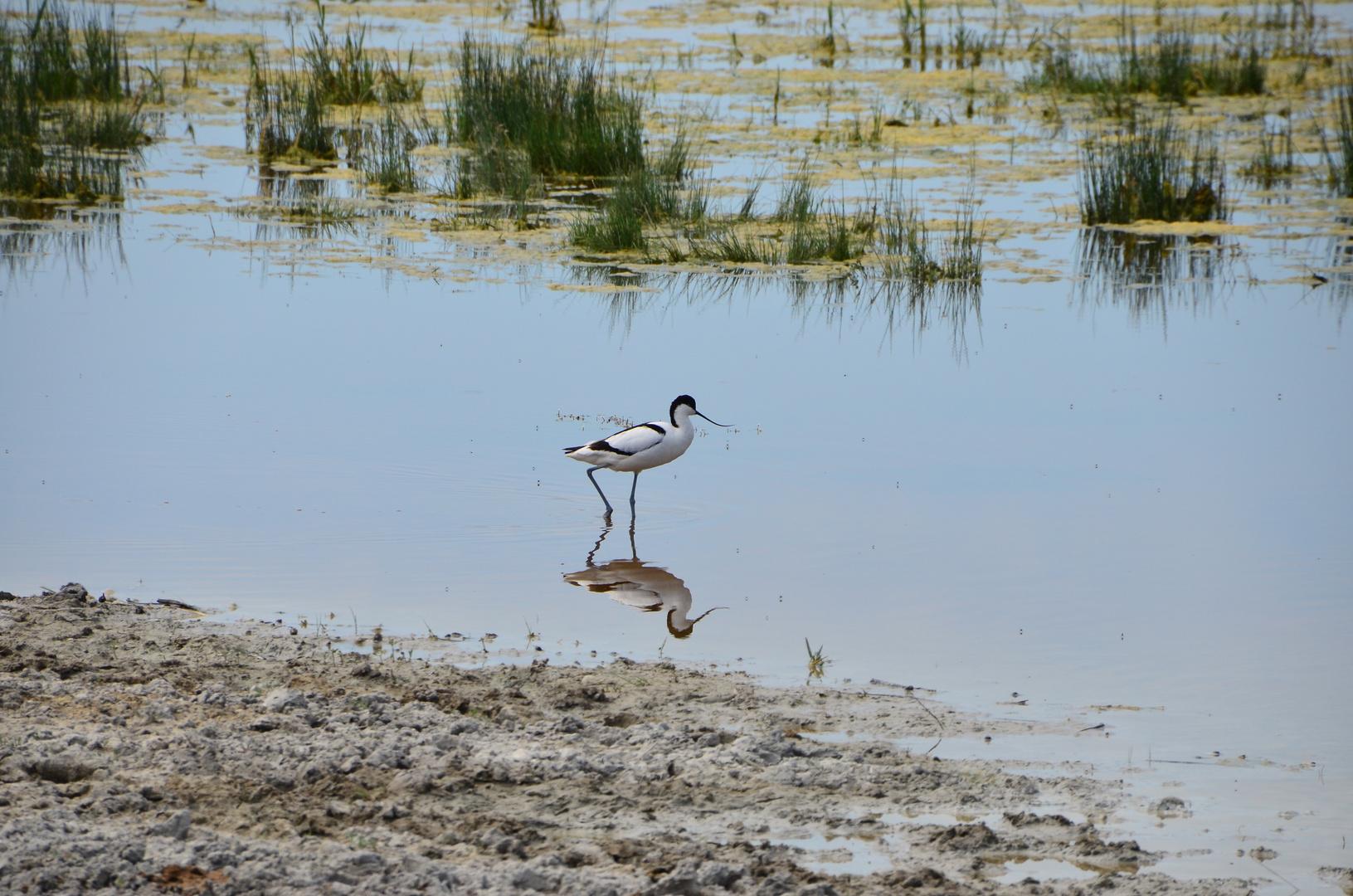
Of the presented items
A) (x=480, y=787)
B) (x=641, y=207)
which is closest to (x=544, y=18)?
(x=641, y=207)

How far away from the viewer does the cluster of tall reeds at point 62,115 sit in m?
13.9

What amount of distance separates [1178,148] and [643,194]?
5781mm

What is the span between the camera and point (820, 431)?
836 centimetres

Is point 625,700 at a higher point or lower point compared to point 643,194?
lower

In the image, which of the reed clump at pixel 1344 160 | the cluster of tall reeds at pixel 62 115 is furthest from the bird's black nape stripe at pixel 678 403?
the reed clump at pixel 1344 160

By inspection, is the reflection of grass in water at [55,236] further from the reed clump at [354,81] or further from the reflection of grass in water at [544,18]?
the reflection of grass in water at [544,18]

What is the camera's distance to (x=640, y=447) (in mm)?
7422

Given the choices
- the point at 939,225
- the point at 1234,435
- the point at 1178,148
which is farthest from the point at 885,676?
the point at 1178,148

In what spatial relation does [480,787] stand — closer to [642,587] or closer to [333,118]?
[642,587]

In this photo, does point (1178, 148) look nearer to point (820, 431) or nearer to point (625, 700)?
point (820, 431)

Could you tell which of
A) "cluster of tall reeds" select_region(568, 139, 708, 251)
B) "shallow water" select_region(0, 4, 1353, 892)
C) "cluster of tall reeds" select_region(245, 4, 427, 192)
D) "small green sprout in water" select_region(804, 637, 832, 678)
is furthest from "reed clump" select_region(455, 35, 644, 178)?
"small green sprout in water" select_region(804, 637, 832, 678)

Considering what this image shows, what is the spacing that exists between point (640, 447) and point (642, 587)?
1.32 metres

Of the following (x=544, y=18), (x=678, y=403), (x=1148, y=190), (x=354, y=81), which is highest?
(x=544, y=18)

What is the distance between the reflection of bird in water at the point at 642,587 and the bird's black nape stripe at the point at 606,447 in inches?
30.9
